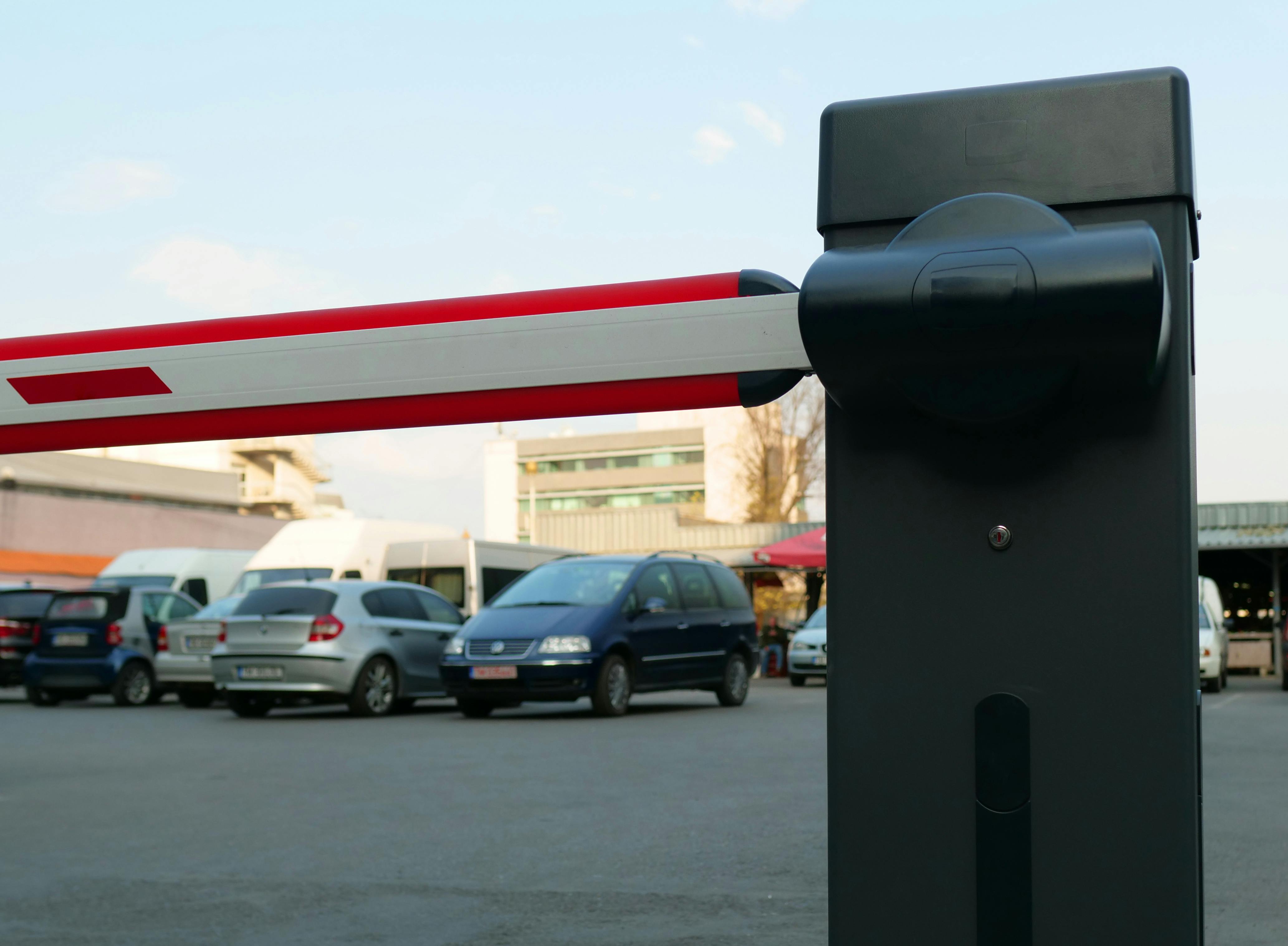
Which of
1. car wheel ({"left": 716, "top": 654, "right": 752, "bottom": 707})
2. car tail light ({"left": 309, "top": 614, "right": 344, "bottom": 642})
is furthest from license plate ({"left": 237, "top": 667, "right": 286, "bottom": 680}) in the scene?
car wheel ({"left": 716, "top": 654, "right": 752, "bottom": 707})

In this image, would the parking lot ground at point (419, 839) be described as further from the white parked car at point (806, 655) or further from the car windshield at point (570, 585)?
the white parked car at point (806, 655)

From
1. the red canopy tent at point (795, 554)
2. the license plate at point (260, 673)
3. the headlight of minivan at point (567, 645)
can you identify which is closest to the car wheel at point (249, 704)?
the license plate at point (260, 673)

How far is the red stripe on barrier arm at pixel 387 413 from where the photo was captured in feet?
5.40

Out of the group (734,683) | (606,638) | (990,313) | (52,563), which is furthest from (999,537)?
(52,563)

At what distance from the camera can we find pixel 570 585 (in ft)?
55.7

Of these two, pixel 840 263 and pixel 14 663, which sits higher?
pixel 840 263

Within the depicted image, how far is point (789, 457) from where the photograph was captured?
162 feet

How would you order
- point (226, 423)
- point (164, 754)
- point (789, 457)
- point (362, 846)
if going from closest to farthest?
point (226, 423)
point (362, 846)
point (164, 754)
point (789, 457)

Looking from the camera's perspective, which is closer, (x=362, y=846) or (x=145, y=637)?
(x=362, y=846)

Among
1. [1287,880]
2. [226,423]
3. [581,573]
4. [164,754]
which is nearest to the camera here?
[226,423]

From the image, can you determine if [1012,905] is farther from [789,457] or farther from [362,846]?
[789,457]

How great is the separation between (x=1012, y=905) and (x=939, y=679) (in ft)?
0.70

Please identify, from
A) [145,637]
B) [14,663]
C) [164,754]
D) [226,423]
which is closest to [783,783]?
[164,754]

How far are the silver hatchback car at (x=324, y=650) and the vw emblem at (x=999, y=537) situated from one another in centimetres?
1583
